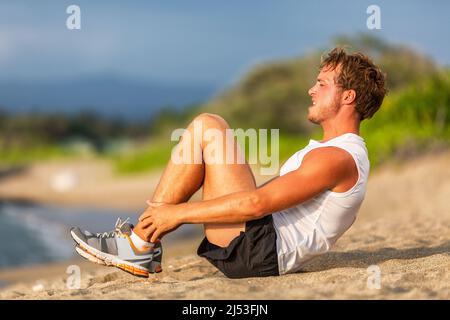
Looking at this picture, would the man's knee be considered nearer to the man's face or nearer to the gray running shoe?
the man's face

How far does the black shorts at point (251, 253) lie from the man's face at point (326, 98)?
1.78 ft

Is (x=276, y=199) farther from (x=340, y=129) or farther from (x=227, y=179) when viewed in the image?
(x=340, y=129)

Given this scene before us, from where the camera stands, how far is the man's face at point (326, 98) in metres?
3.69

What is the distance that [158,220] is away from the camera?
3.73 m

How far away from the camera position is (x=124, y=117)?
3850 centimetres

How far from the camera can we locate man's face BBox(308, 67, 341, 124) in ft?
12.1

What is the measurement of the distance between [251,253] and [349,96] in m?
0.89

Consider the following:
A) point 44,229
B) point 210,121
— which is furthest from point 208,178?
point 44,229

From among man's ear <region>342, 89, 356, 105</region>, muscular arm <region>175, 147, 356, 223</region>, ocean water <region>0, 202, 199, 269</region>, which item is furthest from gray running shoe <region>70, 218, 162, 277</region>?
ocean water <region>0, 202, 199, 269</region>

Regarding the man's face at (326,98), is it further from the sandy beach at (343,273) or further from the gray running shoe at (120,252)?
the gray running shoe at (120,252)

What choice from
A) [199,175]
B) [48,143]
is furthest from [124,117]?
[199,175]

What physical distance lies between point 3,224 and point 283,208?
9875 mm

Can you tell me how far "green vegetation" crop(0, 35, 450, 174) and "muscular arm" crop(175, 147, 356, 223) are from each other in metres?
0.61
